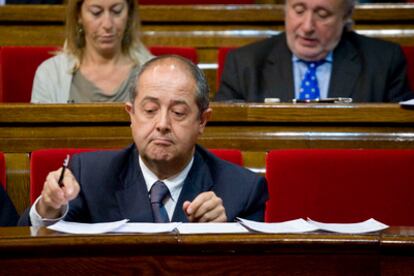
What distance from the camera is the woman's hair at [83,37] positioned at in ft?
7.55

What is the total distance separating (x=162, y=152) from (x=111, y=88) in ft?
2.69

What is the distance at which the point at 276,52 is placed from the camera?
2.27 m

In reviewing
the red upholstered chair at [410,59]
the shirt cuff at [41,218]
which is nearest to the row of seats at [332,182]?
the shirt cuff at [41,218]

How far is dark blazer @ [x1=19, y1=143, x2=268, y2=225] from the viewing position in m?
1.46

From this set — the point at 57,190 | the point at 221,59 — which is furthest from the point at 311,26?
the point at 57,190

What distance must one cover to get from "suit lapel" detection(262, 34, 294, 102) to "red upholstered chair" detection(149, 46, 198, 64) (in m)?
0.20

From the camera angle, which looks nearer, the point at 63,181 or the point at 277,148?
the point at 63,181

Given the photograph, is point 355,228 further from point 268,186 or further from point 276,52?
point 276,52

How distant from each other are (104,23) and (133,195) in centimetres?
85

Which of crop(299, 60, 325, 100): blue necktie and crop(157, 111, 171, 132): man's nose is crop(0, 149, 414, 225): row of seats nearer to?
crop(157, 111, 171, 132): man's nose

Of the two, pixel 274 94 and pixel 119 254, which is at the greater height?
pixel 274 94

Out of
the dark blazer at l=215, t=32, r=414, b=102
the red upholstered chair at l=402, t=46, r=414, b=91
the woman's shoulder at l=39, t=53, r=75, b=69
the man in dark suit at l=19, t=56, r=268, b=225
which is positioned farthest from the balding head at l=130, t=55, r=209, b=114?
the red upholstered chair at l=402, t=46, r=414, b=91

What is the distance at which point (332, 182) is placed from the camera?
1659 mm

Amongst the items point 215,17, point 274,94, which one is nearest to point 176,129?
point 274,94
